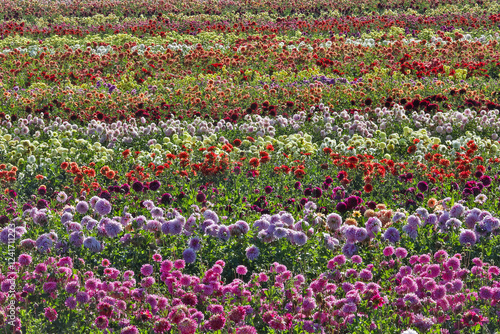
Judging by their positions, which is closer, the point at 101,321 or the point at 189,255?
the point at 101,321

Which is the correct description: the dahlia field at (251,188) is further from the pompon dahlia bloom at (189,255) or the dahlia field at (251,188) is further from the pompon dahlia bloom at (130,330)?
the pompon dahlia bloom at (130,330)

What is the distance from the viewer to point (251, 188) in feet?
21.9

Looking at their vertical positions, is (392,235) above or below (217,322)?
below

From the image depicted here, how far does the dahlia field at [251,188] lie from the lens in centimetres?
386

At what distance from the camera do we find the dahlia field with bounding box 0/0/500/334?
386cm

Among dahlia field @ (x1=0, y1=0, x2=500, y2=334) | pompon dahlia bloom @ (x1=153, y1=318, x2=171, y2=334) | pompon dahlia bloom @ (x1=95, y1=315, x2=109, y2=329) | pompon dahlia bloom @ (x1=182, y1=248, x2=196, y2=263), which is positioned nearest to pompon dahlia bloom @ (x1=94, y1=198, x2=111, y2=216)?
dahlia field @ (x1=0, y1=0, x2=500, y2=334)

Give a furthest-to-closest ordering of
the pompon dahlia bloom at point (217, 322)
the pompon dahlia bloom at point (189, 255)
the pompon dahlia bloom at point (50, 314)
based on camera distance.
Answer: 1. the pompon dahlia bloom at point (189, 255)
2. the pompon dahlia bloom at point (50, 314)
3. the pompon dahlia bloom at point (217, 322)

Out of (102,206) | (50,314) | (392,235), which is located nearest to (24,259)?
(50,314)

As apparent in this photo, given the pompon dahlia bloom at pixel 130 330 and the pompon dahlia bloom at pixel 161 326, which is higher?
the pompon dahlia bloom at pixel 161 326

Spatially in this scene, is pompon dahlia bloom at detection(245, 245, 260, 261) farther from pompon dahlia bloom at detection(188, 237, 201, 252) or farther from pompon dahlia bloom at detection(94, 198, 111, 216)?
pompon dahlia bloom at detection(94, 198, 111, 216)

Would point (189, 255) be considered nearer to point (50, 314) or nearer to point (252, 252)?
point (252, 252)

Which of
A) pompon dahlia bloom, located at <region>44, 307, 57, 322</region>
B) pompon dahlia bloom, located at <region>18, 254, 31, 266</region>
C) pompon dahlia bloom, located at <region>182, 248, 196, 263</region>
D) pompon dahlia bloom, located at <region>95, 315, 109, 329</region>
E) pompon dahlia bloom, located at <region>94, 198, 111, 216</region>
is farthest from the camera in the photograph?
pompon dahlia bloom, located at <region>94, 198, 111, 216</region>

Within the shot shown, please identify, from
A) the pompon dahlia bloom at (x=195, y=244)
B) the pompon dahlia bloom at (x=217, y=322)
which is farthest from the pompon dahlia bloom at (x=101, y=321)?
the pompon dahlia bloom at (x=195, y=244)

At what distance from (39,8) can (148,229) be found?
23.0 metres
